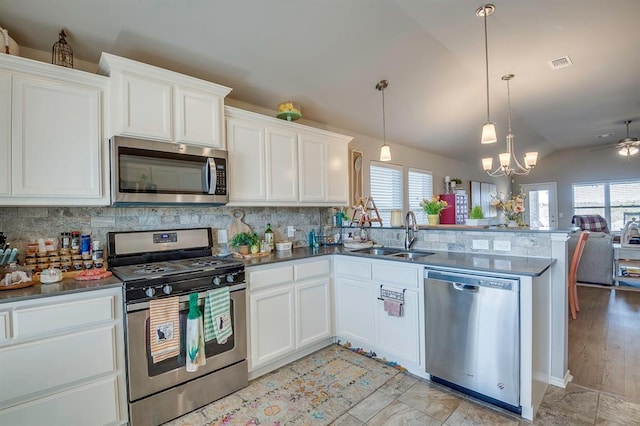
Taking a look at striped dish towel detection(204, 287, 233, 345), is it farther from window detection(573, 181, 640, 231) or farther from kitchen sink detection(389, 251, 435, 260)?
window detection(573, 181, 640, 231)

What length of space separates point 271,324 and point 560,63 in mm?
4365

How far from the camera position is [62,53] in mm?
2133

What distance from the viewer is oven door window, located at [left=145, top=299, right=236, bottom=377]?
1.99m

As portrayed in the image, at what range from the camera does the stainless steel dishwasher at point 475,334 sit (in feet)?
6.59

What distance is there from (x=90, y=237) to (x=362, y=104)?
3209mm

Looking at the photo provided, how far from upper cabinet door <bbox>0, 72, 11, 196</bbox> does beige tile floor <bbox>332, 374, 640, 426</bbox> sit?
8.12 feet

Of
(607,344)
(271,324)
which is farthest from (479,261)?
(607,344)

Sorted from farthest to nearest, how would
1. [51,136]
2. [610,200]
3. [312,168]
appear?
[610,200] < [312,168] < [51,136]

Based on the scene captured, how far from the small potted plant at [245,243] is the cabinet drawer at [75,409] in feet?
4.47

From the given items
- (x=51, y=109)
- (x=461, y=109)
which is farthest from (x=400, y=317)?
(x=461, y=109)

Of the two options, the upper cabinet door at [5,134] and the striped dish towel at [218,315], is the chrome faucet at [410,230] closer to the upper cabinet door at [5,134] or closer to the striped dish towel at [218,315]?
the striped dish towel at [218,315]

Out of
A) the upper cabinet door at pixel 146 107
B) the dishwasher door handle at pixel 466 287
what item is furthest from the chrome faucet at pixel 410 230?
the upper cabinet door at pixel 146 107

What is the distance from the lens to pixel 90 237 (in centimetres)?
232

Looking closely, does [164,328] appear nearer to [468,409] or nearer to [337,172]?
[468,409]
